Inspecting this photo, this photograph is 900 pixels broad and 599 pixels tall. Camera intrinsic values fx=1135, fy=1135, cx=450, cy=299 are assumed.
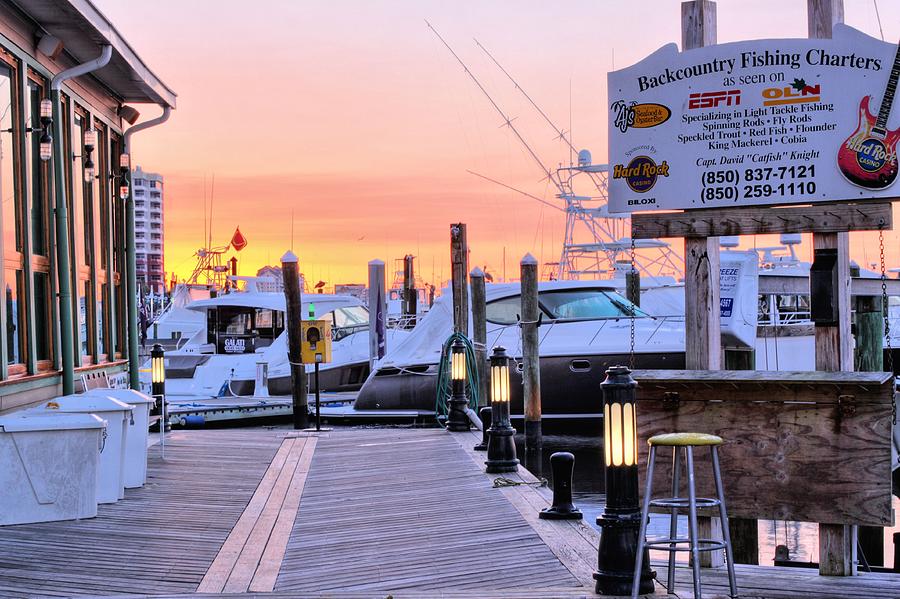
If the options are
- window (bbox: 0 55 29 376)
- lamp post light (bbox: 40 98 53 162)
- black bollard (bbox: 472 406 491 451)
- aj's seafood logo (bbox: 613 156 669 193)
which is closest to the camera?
aj's seafood logo (bbox: 613 156 669 193)

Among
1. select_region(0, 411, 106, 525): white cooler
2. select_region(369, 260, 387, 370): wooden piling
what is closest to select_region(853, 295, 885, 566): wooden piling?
select_region(0, 411, 106, 525): white cooler

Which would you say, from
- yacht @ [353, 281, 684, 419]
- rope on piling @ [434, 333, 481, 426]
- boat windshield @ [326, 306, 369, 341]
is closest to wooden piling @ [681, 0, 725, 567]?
rope on piling @ [434, 333, 481, 426]

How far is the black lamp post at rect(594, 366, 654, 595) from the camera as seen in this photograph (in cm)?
615

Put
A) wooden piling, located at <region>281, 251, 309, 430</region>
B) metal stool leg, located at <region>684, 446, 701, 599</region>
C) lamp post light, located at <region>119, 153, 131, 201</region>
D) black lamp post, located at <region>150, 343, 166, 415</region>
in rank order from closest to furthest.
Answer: metal stool leg, located at <region>684, 446, 701, 599</region>
lamp post light, located at <region>119, 153, 131, 201</region>
black lamp post, located at <region>150, 343, 166, 415</region>
wooden piling, located at <region>281, 251, 309, 430</region>

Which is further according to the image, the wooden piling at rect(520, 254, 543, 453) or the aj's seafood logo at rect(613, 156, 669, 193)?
the wooden piling at rect(520, 254, 543, 453)

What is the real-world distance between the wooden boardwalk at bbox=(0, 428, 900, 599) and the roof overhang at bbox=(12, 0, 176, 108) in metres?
4.28

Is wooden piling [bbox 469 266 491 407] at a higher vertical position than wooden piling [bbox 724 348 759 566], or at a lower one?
higher

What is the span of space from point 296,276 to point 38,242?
25.2 feet

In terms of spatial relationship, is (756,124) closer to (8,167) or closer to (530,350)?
(8,167)

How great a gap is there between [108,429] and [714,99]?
212 inches

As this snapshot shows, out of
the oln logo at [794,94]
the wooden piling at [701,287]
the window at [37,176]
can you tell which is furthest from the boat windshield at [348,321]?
the oln logo at [794,94]

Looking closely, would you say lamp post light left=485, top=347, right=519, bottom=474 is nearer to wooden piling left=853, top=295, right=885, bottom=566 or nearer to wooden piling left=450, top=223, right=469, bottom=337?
wooden piling left=853, top=295, right=885, bottom=566

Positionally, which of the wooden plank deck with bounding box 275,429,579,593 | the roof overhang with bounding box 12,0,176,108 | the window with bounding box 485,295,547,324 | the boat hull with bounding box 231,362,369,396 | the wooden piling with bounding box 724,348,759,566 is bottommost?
the wooden piling with bounding box 724,348,759,566

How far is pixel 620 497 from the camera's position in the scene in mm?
6176
